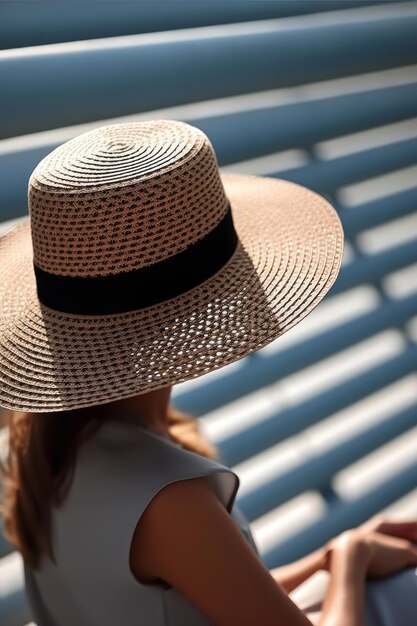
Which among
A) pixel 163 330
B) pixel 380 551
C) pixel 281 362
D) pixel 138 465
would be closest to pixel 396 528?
pixel 380 551

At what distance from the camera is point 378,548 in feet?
4.99

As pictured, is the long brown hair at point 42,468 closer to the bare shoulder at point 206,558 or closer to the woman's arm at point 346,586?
the bare shoulder at point 206,558

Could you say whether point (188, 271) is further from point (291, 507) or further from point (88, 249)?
point (291, 507)

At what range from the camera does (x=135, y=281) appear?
1.11 meters

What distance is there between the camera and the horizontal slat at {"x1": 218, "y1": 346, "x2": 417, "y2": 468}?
2.09 m

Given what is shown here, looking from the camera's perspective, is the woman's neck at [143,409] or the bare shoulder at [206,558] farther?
the woman's neck at [143,409]

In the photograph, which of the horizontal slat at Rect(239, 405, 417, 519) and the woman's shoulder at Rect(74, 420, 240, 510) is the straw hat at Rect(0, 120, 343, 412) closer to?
the woman's shoulder at Rect(74, 420, 240, 510)

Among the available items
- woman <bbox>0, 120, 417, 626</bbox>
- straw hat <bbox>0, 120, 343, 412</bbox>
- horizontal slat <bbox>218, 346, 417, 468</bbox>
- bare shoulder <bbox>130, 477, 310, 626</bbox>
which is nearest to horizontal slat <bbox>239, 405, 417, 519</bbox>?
horizontal slat <bbox>218, 346, 417, 468</bbox>

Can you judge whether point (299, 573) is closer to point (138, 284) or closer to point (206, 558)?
point (206, 558)

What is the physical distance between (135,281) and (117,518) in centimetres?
34

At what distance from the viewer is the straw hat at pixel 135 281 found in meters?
1.07

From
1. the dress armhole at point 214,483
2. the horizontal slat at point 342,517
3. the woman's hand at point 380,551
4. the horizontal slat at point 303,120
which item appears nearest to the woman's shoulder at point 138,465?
the dress armhole at point 214,483

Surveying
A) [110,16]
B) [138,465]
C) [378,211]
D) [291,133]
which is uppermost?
[110,16]

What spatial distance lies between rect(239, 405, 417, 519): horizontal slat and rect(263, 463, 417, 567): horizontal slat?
96mm
